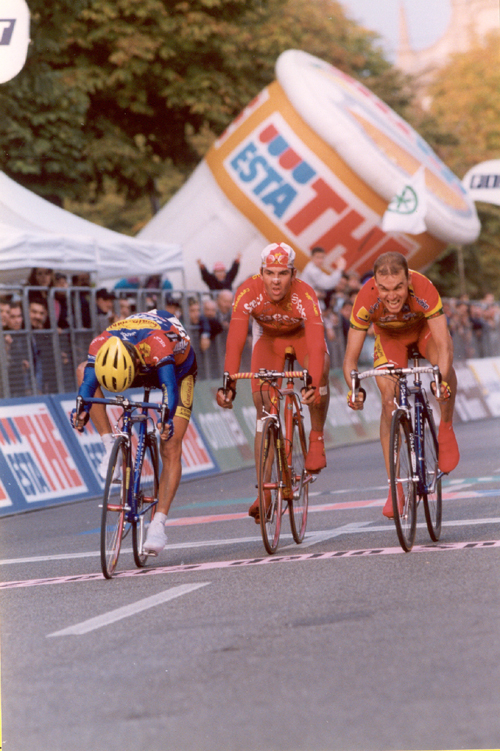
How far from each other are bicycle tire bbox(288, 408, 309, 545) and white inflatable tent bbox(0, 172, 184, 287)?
7.29 m

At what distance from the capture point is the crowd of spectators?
52.4 feet

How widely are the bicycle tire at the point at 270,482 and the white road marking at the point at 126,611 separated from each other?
1.10m

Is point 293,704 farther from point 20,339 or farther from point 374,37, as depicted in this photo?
point 374,37

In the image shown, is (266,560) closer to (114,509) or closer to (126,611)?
(114,509)

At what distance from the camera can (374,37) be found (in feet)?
168

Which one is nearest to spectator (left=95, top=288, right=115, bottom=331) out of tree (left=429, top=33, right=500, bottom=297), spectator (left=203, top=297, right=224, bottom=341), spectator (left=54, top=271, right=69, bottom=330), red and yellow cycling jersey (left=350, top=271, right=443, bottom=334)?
spectator (left=54, top=271, right=69, bottom=330)

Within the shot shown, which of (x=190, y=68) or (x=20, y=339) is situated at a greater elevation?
(x=190, y=68)

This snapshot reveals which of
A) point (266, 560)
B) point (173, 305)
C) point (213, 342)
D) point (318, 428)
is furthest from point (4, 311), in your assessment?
point (266, 560)

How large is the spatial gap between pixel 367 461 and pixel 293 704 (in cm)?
1379

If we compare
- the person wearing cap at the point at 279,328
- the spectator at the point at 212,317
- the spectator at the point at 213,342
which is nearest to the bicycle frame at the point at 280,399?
the person wearing cap at the point at 279,328

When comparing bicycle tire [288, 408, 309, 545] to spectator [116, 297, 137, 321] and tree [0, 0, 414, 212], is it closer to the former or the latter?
spectator [116, 297, 137, 321]

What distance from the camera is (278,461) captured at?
9477 mm

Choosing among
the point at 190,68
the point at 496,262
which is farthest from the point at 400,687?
the point at 496,262

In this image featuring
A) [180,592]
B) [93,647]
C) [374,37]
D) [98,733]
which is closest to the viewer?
[98,733]
